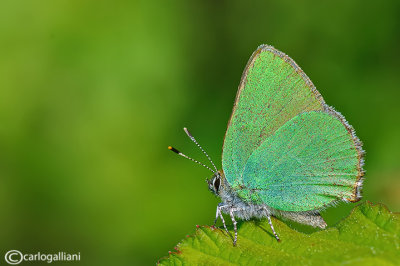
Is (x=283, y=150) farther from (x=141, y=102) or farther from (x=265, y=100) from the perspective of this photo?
(x=141, y=102)

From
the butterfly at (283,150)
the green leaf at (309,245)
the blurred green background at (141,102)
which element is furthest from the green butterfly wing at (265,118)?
the blurred green background at (141,102)

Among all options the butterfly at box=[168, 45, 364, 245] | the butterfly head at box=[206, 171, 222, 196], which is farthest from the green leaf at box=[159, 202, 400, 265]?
the butterfly head at box=[206, 171, 222, 196]

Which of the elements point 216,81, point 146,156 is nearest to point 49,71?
point 146,156

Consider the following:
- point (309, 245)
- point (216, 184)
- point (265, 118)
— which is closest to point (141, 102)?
point (216, 184)

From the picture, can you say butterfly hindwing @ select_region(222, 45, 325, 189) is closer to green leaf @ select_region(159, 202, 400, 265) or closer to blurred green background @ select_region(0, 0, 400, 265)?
green leaf @ select_region(159, 202, 400, 265)

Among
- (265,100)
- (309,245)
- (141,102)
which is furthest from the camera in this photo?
(141,102)

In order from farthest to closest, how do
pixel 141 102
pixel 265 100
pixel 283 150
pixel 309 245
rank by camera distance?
1. pixel 141 102
2. pixel 283 150
3. pixel 265 100
4. pixel 309 245

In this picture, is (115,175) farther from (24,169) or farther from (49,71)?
(49,71)
